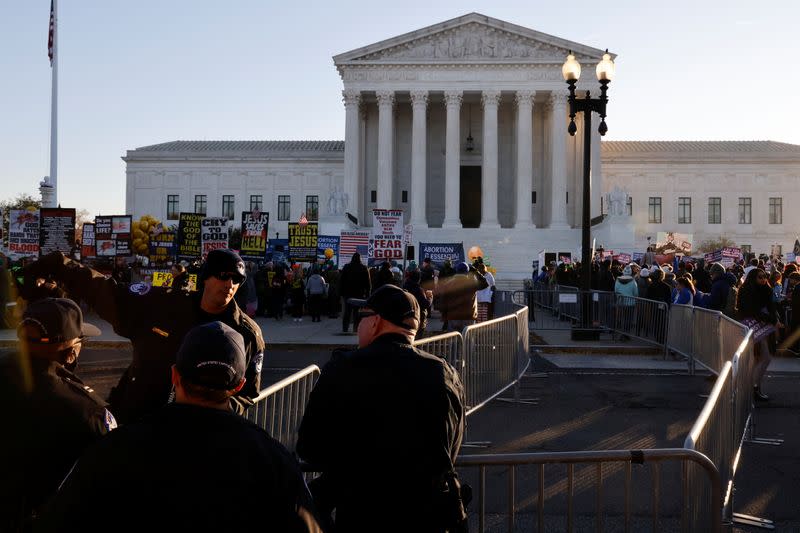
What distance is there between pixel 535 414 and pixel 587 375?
3754 millimetres

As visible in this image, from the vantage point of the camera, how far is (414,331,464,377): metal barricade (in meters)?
7.90

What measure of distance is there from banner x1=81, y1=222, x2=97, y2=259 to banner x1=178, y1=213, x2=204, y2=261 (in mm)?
7179

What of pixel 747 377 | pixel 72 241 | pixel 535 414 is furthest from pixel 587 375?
pixel 72 241

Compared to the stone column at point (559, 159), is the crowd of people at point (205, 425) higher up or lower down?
lower down

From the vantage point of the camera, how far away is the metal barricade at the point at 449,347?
25.9 ft

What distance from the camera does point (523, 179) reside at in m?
56.4

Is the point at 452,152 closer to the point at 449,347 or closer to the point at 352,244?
the point at 352,244

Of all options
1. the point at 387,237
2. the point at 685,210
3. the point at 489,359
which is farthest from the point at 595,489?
the point at 685,210

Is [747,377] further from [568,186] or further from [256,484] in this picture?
[568,186]

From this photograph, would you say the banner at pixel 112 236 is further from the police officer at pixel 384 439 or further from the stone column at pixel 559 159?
the stone column at pixel 559 159

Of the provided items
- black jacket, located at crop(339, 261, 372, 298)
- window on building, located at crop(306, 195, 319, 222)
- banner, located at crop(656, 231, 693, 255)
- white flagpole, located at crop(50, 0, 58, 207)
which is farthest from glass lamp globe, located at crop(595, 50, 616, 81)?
window on building, located at crop(306, 195, 319, 222)

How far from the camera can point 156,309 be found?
471 centimetres

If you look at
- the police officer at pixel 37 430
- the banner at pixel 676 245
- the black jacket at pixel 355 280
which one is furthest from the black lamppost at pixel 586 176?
the banner at pixel 676 245

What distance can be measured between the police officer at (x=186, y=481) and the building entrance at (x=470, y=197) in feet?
198
